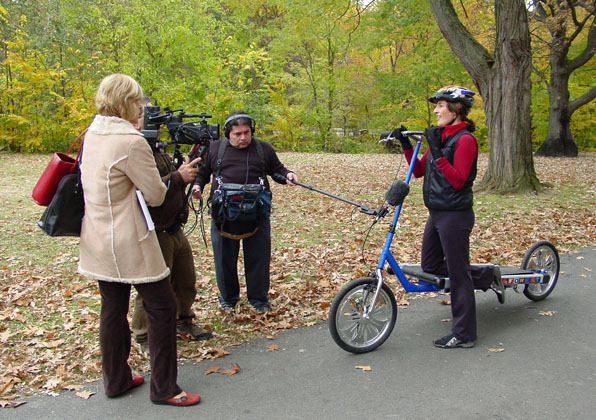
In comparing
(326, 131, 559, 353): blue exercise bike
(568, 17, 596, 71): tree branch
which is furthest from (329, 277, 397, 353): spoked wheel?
(568, 17, 596, 71): tree branch

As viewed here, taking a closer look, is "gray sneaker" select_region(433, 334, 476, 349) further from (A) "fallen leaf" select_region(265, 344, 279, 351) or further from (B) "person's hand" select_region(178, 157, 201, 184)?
(B) "person's hand" select_region(178, 157, 201, 184)

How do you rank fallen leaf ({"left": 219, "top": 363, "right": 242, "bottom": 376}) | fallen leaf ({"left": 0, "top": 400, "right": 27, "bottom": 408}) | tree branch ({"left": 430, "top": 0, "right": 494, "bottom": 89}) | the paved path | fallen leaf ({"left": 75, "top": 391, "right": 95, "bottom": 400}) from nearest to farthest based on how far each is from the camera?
the paved path < fallen leaf ({"left": 0, "top": 400, "right": 27, "bottom": 408}) < fallen leaf ({"left": 75, "top": 391, "right": 95, "bottom": 400}) < fallen leaf ({"left": 219, "top": 363, "right": 242, "bottom": 376}) < tree branch ({"left": 430, "top": 0, "right": 494, "bottom": 89})

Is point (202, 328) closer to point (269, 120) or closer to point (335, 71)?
point (269, 120)

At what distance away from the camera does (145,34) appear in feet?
66.2

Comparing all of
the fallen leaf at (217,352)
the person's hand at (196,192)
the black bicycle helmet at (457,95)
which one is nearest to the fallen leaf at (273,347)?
the fallen leaf at (217,352)

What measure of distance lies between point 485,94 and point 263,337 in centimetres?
923

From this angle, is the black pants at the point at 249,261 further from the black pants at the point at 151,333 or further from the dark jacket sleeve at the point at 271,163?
the black pants at the point at 151,333

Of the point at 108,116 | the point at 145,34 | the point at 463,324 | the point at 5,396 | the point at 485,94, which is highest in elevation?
the point at 145,34

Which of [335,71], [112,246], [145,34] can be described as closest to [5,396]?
[112,246]

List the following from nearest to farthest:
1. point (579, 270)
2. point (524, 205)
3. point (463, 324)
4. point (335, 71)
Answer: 1. point (463, 324)
2. point (579, 270)
3. point (524, 205)
4. point (335, 71)

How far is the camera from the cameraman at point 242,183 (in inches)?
202

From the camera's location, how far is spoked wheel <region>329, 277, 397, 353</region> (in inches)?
171

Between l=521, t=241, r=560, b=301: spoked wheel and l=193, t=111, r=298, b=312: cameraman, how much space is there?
2610 mm

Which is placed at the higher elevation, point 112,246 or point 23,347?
point 112,246
